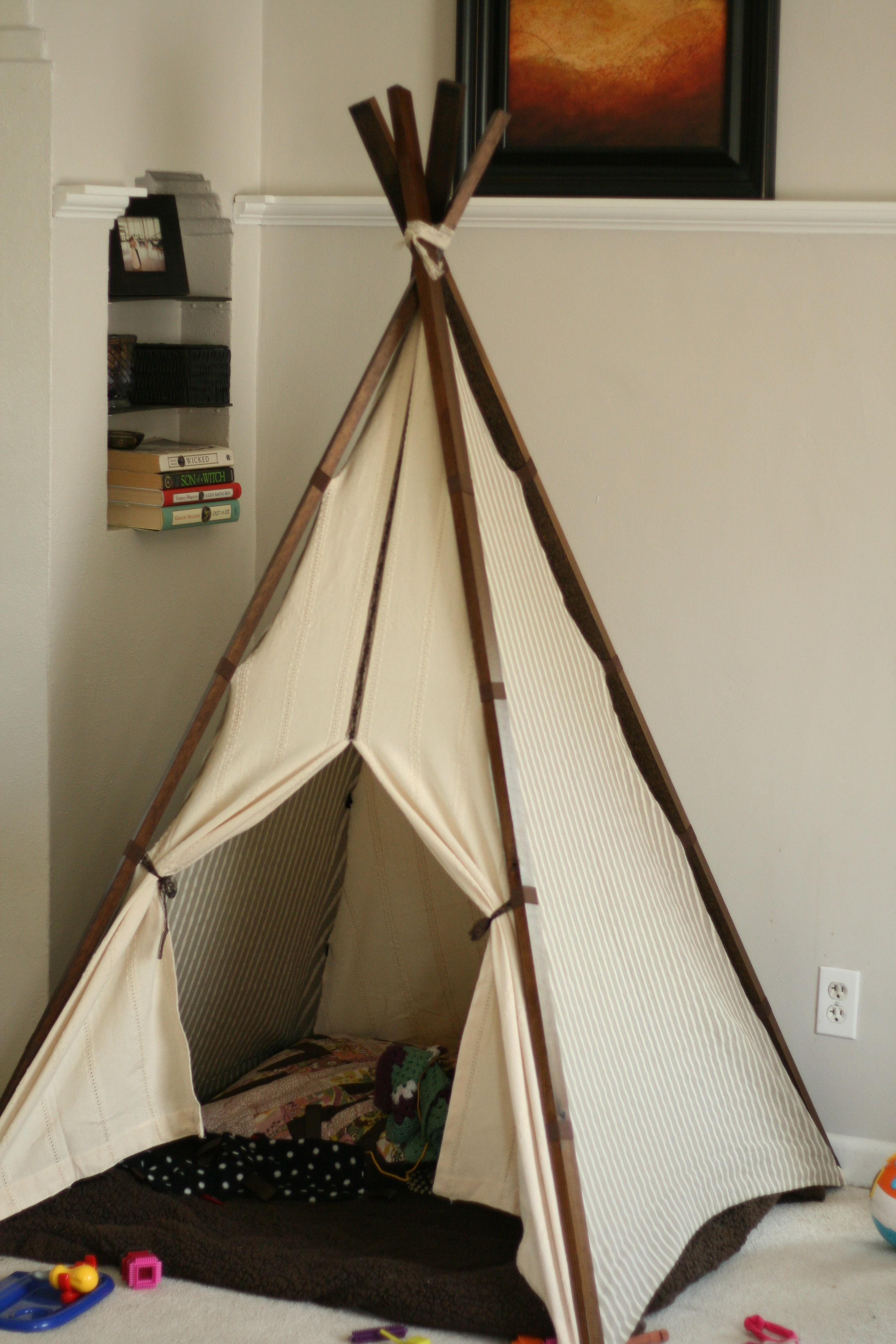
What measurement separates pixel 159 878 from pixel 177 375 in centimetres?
102

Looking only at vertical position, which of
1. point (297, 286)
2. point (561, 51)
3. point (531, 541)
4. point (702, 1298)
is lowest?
point (702, 1298)

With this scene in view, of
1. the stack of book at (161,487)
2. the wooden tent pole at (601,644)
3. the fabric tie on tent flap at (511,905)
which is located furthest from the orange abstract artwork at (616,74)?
the fabric tie on tent flap at (511,905)

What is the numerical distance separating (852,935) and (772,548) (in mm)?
735

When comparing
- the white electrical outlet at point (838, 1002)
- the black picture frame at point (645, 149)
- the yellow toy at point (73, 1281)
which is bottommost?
the yellow toy at point (73, 1281)

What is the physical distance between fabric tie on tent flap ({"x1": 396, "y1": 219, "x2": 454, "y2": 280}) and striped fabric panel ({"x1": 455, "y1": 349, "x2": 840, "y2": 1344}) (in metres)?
0.17

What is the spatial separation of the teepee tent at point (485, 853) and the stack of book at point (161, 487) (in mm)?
491

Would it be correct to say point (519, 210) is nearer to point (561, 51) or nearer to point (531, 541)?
point (561, 51)

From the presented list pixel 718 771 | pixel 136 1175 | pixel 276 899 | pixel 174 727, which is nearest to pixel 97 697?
pixel 174 727

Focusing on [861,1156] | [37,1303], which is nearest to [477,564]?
[37,1303]

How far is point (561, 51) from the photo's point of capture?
7.88ft

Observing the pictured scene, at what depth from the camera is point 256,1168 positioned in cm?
224

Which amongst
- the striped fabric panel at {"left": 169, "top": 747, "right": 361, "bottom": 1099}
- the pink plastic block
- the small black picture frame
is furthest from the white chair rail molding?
the pink plastic block

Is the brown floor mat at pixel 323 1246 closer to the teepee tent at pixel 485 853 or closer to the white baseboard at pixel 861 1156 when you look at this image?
the teepee tent at pixel 485 853

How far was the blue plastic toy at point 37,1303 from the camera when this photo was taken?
5.98 ft
